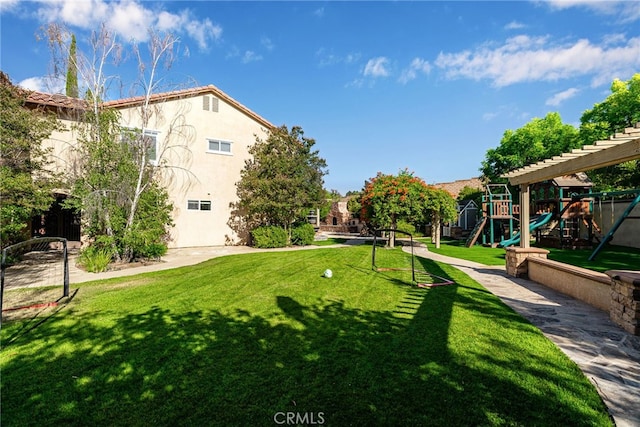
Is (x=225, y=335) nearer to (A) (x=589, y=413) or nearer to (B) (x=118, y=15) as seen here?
(A) (x=589, y=413)

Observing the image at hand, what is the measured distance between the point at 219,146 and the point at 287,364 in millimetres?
15268

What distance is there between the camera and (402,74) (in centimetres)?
1519

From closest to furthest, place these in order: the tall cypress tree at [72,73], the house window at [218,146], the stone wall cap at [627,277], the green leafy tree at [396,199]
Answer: the stone wall cap at [627,277], the tall cypress tree at [72,73], the green leafy tree at [396,199], the house window at [218,146]

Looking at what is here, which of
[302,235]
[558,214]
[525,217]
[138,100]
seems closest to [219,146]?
[138,100]

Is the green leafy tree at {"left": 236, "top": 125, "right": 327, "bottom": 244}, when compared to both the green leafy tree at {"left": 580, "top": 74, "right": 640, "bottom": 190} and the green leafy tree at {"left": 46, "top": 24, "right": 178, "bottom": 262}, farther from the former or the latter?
the green leafy tree at {"left": 580, "top": 74, "right": 640, "bottom": 190}

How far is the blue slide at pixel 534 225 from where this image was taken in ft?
54.9

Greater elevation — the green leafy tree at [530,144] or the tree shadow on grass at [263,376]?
the green leafy tree at [530,144]

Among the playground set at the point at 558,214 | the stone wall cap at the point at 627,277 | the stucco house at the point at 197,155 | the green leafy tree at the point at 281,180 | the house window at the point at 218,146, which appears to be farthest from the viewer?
the playground set at the point at 558,214

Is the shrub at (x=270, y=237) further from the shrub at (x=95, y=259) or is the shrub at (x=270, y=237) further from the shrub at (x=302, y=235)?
the shrub at (x=95, y=259)

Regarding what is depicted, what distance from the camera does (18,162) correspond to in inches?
354

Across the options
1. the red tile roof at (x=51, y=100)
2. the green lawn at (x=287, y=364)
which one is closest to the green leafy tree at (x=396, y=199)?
the green lawn at (x=287, y=364)

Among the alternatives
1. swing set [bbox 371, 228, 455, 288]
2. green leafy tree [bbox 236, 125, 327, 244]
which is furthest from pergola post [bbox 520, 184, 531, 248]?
green leafy tree [bbox 236, 125, 327, 244]

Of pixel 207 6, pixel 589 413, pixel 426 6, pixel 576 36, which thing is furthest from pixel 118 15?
pixel 576 36

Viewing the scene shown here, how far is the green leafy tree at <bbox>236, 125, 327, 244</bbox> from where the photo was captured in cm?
1551
